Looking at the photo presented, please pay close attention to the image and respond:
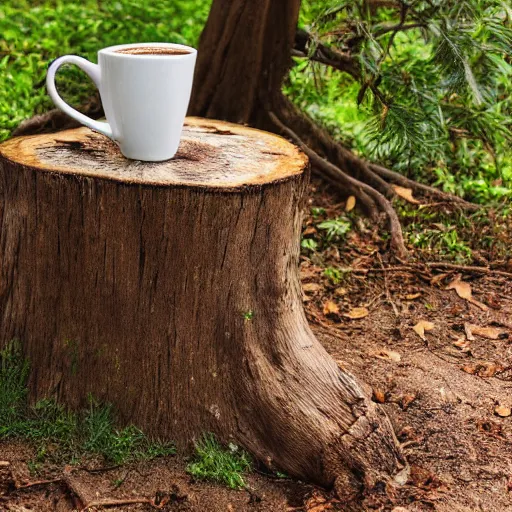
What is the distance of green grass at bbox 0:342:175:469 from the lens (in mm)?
2418

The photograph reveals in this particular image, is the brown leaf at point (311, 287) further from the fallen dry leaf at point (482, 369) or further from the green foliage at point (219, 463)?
the green foliage at point (219, 463)

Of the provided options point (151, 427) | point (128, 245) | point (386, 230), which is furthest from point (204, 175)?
point (386, 230)

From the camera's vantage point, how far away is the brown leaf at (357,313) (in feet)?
11.5

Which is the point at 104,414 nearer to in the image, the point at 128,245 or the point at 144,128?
the point at 128,245

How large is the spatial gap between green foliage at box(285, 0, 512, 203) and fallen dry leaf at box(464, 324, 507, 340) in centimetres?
93

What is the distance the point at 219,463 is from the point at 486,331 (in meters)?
1.62

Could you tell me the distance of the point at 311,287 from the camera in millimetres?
3680

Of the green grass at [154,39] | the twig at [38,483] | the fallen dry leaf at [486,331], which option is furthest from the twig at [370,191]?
the twig at [38,483]

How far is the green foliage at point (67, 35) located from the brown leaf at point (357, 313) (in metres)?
1.99

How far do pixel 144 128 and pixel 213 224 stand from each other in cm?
38

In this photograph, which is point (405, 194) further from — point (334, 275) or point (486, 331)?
point (486, 331)

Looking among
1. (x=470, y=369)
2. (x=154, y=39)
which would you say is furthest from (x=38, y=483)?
(x=154, y=39)

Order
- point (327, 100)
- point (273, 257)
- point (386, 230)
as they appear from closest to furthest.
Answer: point (273, 257), point (386, 230), point (327, 100)

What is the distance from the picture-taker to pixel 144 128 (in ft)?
7.50
